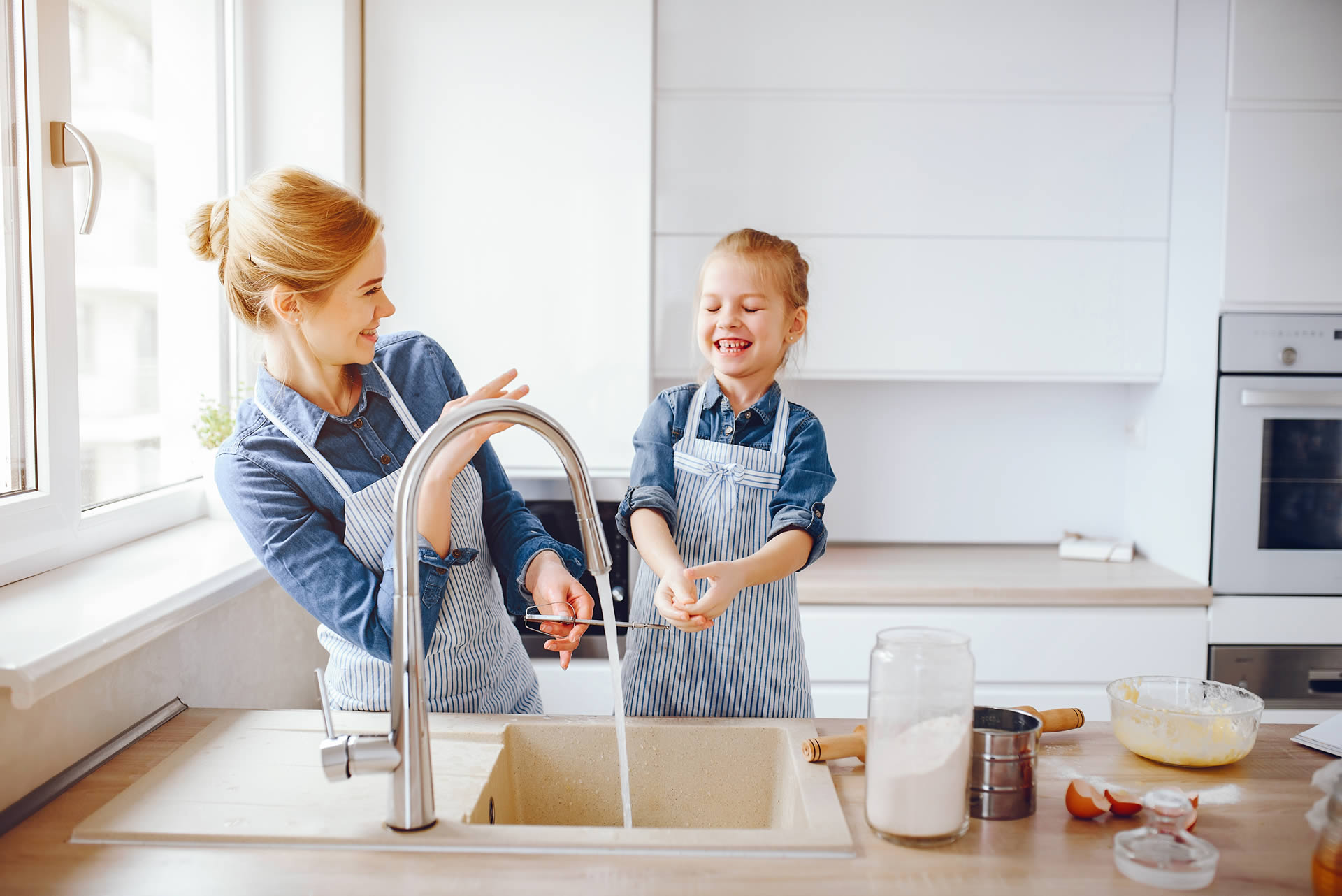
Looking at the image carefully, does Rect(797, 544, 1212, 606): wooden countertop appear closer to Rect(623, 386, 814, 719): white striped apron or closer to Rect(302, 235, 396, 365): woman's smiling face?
Rect(623, 386, 814, 719): white striped apron

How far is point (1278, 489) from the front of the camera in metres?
2.17

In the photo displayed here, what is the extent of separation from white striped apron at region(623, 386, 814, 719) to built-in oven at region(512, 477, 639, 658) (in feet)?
2.51

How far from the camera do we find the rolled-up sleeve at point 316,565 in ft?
3.67

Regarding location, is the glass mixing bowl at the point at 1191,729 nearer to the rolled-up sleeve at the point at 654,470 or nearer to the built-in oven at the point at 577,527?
the rolled-up sleeve at the point at 654,470

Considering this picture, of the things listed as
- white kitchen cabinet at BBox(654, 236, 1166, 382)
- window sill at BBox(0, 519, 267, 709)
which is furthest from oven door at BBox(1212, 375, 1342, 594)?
window sill at BBox(0, 519, 267, 709)

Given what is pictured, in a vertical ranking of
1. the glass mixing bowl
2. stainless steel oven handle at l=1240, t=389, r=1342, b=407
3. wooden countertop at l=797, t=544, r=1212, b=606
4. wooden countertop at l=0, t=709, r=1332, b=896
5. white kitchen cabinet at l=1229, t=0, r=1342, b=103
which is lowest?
wooden countertop at l=797, t=544, r=1212, b=606

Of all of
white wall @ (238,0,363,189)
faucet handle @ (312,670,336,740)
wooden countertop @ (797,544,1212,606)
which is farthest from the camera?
wooden countertop @ (797,544,1212,606)

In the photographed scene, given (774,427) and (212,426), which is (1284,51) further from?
(212,426)

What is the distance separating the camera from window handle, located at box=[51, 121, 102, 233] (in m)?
1.34

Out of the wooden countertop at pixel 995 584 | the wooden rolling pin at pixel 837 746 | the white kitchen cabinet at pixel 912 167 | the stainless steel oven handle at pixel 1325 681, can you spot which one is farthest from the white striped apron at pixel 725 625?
the stainless steel oven handle at pixel 1325 681

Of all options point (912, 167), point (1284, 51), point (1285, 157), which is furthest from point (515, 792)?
point (1284, 51)

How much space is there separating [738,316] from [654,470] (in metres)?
0.25

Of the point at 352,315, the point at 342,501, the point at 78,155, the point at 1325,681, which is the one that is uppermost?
the point at 78,155

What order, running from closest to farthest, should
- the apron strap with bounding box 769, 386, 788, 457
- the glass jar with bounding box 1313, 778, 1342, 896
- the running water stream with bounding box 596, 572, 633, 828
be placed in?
1. the glass jar with bounding box 1313, 778, 1342, 896
2. the running water stream with bounding box 596, 572, 633, 828
3. the apron strap with bounding box 769, 386, 788, 457
